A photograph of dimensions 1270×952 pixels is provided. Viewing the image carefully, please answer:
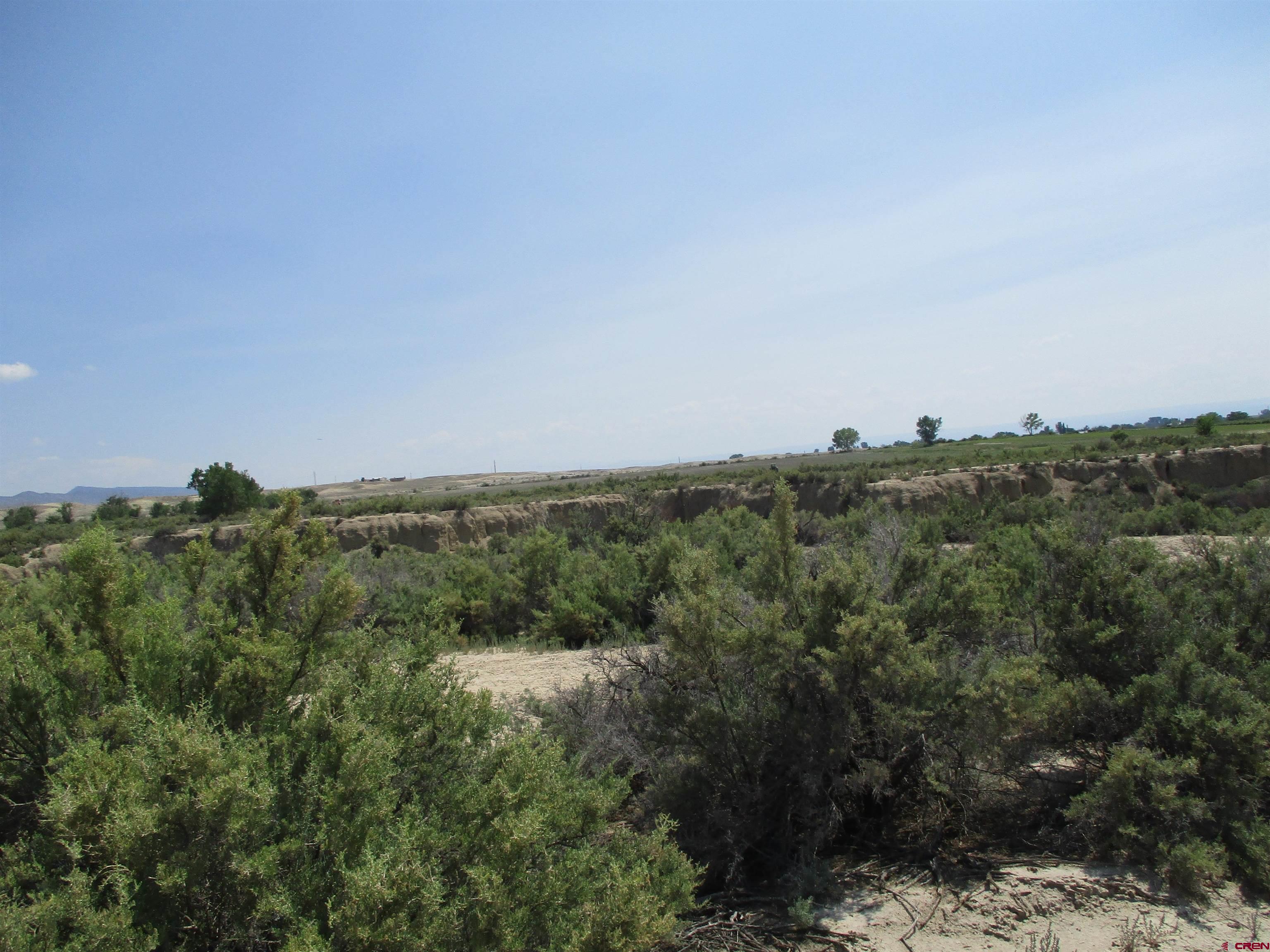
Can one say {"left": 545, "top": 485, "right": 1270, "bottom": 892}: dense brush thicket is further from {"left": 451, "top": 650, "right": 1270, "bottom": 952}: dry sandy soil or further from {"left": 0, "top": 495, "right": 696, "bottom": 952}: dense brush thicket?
{"left": 0, "top": 495, "right": 696, "bottom": 952}: dense brush thicket

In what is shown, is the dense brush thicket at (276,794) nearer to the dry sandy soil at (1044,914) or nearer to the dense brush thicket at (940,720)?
the dense brush thicket at (940,720)

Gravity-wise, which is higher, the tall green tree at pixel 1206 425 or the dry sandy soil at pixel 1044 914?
the tall green tree at pixel 1206 425

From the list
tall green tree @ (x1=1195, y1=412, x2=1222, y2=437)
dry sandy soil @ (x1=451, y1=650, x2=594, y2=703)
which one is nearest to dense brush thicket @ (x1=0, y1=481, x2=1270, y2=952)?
dry sandy soil @ (x1=451, y1=650, x2=594, y2=703)

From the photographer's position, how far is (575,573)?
45.5 feet

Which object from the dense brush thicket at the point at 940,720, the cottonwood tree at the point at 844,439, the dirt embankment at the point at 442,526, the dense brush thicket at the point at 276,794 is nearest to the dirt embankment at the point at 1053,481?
the dirt embankment at the point at 442,526

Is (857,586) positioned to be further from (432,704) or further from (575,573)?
(575,573)

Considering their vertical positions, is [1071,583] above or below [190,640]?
below

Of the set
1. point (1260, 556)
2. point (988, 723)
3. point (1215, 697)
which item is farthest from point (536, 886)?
point (1260, 556)

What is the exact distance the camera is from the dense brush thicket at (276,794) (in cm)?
258

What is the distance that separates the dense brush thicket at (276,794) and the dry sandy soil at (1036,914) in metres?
1.25

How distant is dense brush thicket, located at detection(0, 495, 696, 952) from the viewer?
2.58 meters

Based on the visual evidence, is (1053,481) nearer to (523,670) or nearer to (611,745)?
(523,670)

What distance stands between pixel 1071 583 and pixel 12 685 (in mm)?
7442

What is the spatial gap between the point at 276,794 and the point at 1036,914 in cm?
428
